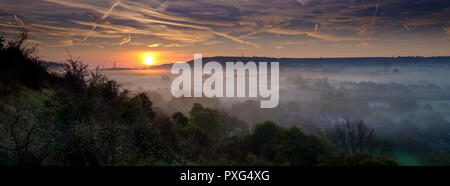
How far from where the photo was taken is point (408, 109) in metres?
162

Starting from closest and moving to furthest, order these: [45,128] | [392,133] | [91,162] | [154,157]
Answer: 1. [91,162]
2. [45,128]
3. [154,157]
4. [392,133]

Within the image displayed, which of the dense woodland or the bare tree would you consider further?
the bare tree

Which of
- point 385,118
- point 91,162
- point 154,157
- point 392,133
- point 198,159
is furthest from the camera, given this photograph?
point 385,118

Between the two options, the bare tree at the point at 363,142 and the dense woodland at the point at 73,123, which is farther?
the bare tree at the point at 363,142

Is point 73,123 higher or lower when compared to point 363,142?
higher

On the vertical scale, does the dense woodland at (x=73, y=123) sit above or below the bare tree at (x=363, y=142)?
above

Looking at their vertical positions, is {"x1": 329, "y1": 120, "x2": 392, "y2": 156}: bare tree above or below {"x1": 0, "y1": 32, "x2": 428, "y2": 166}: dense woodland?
below

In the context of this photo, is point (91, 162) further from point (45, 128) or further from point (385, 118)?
point (385, 118)

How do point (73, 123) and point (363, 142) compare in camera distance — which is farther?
point (363, 142)
